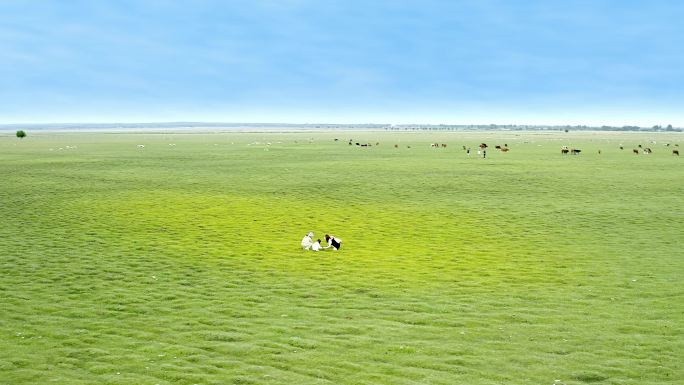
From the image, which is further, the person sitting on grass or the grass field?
the person sitting on grass

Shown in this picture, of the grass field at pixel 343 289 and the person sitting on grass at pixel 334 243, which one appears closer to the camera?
the grass field at pixel 343 289

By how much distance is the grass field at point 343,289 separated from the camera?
14633 millimetres

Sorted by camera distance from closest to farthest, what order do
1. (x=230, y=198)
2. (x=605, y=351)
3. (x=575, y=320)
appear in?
(x=605, y=351) → (x=575, y=320) → (x=230, y=198)

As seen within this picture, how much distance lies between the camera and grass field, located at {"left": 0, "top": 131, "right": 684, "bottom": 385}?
48.0ft

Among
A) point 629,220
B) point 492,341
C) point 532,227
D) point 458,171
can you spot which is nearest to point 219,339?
point 492,341

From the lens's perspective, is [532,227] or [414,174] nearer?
[532,227]

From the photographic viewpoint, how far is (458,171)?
64750 mm

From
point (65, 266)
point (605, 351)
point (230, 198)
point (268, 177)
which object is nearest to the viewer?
point (605, 351)

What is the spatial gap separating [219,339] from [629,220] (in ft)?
89.6

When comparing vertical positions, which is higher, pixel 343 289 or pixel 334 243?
pixel 334 243

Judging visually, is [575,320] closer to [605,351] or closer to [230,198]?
[605,351]

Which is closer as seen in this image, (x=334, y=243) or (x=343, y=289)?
(x=343, y=289)

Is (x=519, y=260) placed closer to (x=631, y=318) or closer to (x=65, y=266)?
(x=631, y=318)

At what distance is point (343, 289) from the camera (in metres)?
21.4
